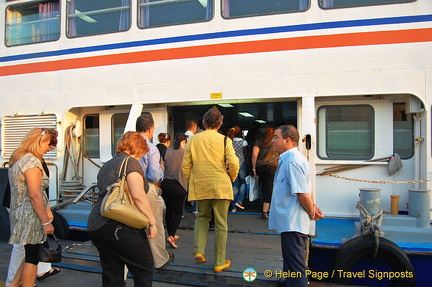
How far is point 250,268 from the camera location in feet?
11.1

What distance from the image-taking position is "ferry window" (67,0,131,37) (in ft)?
17.7

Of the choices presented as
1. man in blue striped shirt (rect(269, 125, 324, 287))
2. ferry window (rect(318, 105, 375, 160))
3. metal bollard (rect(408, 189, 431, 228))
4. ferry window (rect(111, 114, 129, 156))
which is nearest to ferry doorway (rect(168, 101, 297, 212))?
ferry window (rect(111, 114, 129, 156))

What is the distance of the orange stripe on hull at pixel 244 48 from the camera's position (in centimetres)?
424

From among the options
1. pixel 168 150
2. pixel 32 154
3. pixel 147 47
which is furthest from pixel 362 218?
pixel 147 47

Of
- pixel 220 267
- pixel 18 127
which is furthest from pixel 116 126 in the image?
pixel 220 267

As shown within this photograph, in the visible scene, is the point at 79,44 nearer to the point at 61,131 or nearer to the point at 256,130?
the point at 61,131

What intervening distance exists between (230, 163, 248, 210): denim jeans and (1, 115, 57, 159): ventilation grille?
10.4 ft

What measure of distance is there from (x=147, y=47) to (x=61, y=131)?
2.07 metres

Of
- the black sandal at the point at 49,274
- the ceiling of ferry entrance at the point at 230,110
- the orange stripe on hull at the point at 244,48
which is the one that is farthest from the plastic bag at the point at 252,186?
the black sandal at the point at 49,274

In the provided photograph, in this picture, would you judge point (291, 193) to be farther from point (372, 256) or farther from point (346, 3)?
point (346, 3)

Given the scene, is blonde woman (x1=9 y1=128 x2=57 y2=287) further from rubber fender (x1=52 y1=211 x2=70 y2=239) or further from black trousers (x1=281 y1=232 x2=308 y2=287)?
rubber fender (x1=52 y1=211 x2=70 y2=239)

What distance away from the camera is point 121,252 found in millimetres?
2404

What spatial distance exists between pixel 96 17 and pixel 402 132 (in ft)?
16.7

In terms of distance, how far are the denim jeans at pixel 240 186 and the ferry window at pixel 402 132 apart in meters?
2.34
